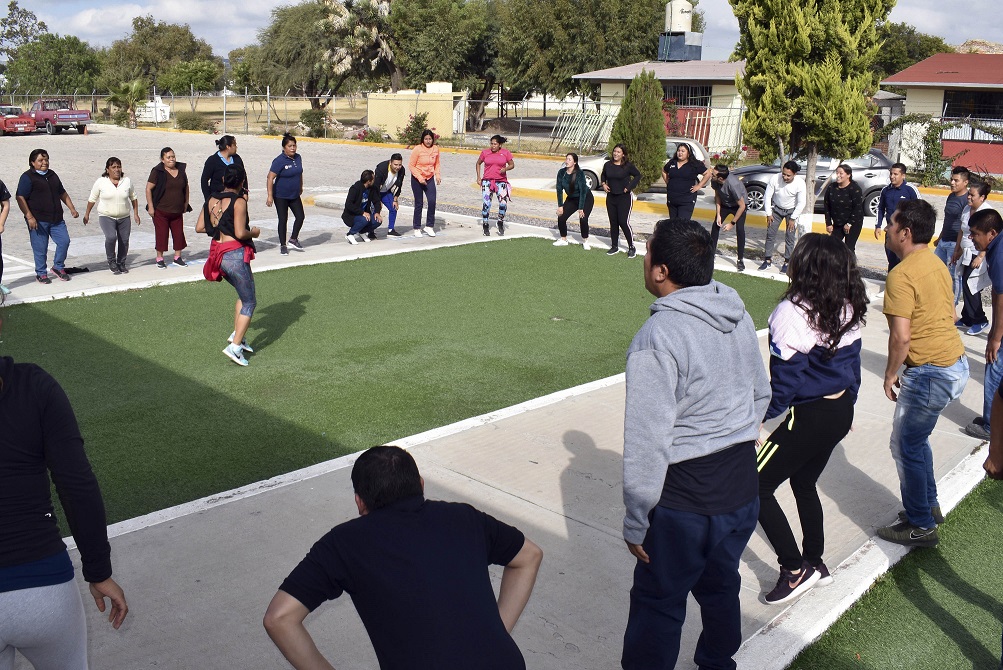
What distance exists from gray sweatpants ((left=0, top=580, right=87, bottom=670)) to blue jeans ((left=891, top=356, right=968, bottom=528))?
4184 millimetres

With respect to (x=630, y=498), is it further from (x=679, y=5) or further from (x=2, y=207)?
(x=679, y=5)

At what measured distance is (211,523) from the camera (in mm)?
5336

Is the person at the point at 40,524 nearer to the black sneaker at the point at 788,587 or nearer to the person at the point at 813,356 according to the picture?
the person at the point at 813,356

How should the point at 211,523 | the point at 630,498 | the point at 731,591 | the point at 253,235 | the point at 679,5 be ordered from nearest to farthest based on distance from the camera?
1. the point at 630,498
2. the point at 731,591
3. the point at 211,523
4. the point at 253,235
5. the point at 679,5

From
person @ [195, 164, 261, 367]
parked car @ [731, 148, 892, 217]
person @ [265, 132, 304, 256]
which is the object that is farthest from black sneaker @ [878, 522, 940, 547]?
parked car @ [731, 148, 892, 217]

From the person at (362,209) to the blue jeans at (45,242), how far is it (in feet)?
14.4

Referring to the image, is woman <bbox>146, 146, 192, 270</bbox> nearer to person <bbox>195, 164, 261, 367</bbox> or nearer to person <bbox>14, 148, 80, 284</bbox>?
person <bbox>14, 148, 80, 284</bbox>

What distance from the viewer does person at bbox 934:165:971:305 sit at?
34.1 feet

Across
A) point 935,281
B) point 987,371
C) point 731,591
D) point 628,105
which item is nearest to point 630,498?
point 731,591

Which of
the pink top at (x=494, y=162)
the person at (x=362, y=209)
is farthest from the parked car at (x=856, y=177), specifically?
the person at (x=362, y=209)

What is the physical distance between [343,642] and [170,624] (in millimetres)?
833

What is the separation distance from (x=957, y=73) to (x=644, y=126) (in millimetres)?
15578

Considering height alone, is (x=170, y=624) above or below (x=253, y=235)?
below

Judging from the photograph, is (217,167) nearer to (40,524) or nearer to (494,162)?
(494,162)
